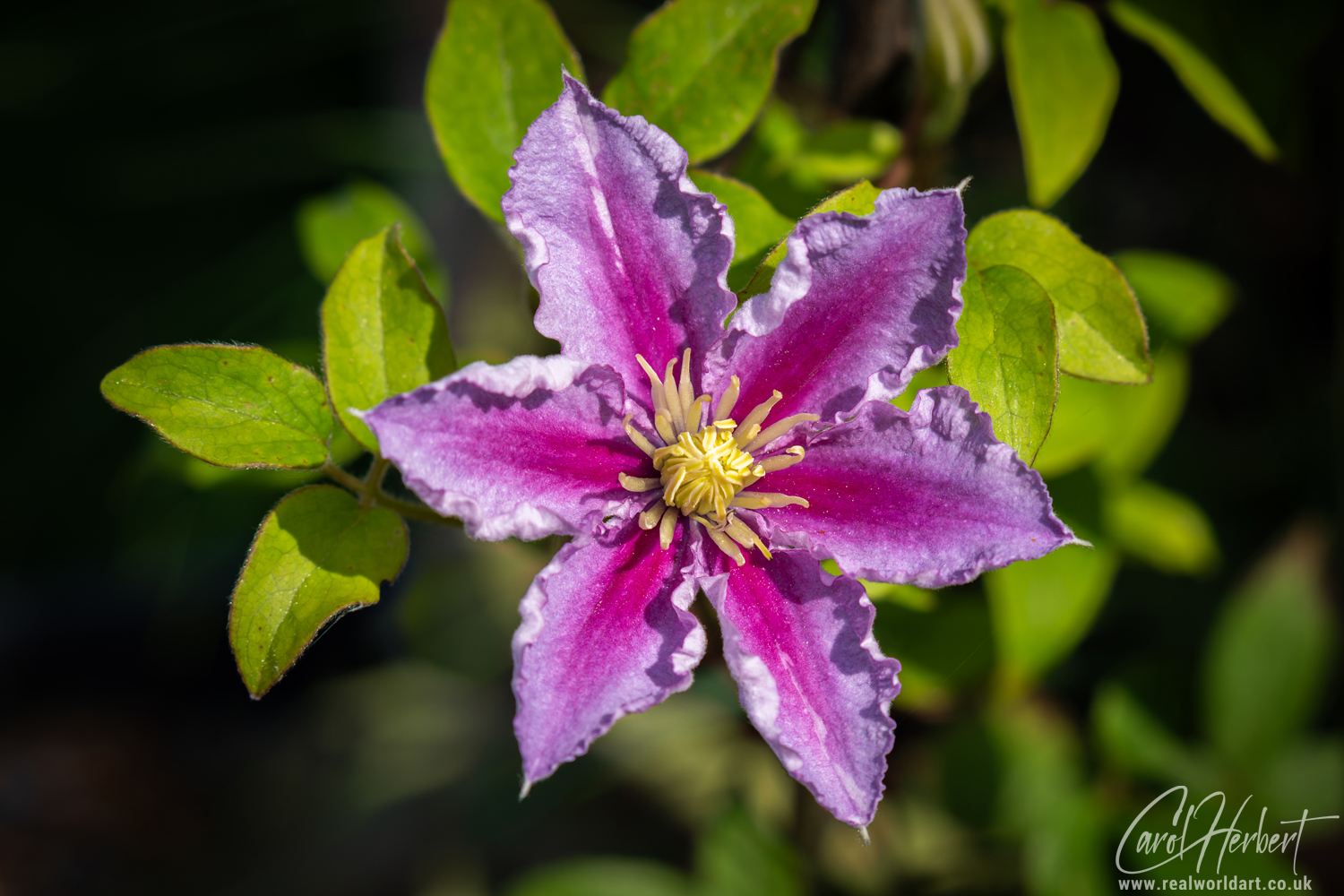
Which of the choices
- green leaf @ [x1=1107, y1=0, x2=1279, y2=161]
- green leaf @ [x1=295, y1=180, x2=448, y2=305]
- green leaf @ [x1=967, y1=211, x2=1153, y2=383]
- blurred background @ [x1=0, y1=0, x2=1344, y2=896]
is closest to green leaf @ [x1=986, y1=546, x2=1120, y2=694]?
blurred background @ [x1=0, y1=0, x2=1344, y2=896]

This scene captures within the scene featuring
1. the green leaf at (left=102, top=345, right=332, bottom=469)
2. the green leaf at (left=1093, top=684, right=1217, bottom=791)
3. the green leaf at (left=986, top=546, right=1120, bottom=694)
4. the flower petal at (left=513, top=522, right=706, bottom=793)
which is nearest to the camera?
the flower petal at (left=513, top=522, right=706, bottom=793)

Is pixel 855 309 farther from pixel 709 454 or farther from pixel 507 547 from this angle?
pixel 507 547

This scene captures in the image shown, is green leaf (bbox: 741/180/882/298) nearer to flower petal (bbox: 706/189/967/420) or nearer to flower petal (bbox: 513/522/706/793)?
flower petal (bbox: 706/189/967/420)

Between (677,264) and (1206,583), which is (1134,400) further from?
(677,264)

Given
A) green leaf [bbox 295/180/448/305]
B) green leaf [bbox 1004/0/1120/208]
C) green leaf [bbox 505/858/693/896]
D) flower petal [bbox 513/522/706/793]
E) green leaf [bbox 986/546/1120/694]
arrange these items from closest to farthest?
flower petal [bbox 513/522/706/793], green leaf [bbox 1004/0/1120/208], green leaf [bbox 986/546/1120/694], green leaf [bbox 295/180/448/305], green leaf [bbox 505/858/693/896]

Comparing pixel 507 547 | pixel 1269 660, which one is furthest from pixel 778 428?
pixel 1269 660

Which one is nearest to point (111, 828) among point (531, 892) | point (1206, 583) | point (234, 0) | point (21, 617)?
point (21, 617)
